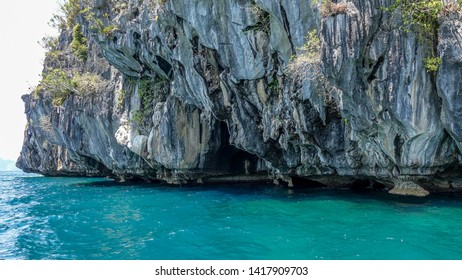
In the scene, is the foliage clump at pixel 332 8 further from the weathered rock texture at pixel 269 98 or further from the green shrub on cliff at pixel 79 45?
the green shrub on cliff at pixel 79 45

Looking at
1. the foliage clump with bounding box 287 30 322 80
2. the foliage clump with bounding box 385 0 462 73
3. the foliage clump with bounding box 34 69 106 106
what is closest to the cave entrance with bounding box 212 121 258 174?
the foliage clump with bounding box 287 30 322 80

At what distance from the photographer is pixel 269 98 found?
21594mm

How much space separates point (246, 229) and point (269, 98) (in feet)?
34.0

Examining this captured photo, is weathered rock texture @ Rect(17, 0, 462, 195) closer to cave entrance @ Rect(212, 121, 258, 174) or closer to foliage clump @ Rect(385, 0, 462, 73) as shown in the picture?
cave entrance @ Rect(212, 121, 258, 174)

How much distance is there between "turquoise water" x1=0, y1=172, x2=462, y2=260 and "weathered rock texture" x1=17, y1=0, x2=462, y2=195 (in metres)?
3.34

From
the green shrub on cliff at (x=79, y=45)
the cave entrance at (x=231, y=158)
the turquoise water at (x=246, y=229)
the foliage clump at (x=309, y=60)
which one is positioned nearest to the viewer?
the turquoise water at (x=246, y=229)

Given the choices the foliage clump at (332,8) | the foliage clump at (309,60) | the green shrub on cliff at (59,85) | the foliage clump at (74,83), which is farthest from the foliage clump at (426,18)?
the green shrub on cliff at (59,85)

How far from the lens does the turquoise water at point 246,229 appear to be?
10930mm

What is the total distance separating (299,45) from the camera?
17406 millimetres

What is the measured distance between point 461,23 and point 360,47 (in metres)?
3.64

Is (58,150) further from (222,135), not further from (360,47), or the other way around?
(360,47)

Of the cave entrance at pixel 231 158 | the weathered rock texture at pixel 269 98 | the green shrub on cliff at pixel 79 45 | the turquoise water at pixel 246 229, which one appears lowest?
the turquoise water at pixel 246 229

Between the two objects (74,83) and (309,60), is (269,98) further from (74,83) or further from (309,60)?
(74,83)

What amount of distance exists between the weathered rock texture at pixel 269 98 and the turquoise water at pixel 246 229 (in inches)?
131
